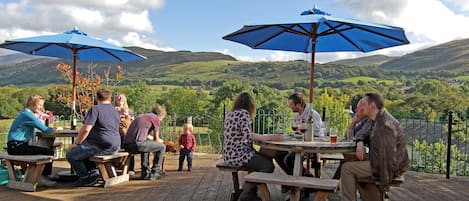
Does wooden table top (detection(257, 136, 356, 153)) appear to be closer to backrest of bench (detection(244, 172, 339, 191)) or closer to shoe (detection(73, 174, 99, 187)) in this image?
backrest of bench (detection(244, 172, 339, 191))

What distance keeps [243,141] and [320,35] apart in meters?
1.64

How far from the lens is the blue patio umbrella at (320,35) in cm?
414

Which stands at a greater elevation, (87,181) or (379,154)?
(379,154)

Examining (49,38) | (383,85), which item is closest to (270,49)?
(49,38)

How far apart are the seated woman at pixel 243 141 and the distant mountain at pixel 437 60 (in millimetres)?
82342

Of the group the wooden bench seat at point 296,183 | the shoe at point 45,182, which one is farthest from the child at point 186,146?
the wooden bench seat at point 296,183

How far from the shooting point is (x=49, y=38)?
5590 millimetres

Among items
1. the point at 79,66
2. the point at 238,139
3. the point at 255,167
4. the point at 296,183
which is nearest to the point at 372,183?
the point at 296,183

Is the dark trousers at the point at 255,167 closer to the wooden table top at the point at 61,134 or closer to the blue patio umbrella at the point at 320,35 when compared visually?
the blue patio umbrella at the point at 320,35

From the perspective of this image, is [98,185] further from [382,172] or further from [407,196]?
[407,196]

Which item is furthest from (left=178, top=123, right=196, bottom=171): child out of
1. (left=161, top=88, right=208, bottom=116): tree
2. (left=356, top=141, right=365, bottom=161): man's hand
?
(left=161, top=88, right=208, bottom=116): tree

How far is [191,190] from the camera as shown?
16.8 ft

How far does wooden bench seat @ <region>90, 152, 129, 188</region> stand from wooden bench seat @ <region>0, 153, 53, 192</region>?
58 centimetres

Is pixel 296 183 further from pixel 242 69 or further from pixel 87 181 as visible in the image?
pixel 242 69
